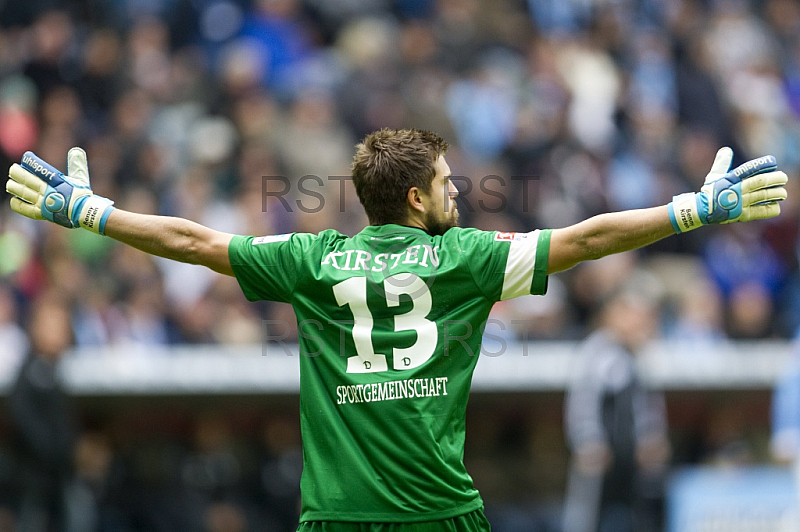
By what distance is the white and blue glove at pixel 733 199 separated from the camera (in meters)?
4.75

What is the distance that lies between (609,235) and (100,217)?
7.25 ft

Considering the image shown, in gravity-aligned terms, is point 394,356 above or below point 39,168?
below

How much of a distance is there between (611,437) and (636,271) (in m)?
2.50

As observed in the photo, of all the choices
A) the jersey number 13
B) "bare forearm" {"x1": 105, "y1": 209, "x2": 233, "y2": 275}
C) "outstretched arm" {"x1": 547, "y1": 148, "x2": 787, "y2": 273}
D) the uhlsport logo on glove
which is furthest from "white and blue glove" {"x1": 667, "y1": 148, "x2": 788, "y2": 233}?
the uhlsport logo on glove

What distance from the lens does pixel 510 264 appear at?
4750mm

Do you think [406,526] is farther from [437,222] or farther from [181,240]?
[181,240]

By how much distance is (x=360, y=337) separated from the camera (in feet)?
15.8

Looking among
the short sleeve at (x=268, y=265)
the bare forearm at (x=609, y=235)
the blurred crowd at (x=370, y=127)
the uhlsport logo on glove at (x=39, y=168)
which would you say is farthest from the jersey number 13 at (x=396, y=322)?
the blurred crowd at (x=370, y=127)

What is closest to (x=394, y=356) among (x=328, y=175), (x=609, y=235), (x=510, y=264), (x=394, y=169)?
(x=510, y=264)

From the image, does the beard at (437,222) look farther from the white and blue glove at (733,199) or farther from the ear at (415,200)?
the white and blue glove at (733,199)

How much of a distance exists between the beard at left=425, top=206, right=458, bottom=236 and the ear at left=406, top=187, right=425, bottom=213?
0.15 feet

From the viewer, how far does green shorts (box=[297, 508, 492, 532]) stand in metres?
4.64

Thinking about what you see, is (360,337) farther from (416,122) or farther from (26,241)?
(416,122)

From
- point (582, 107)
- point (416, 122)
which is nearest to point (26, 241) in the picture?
point (416, 122)
